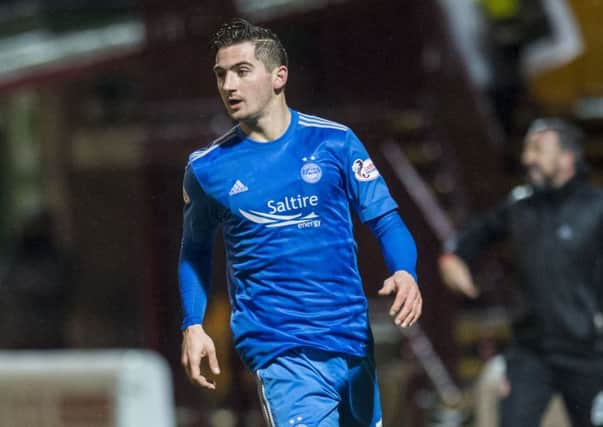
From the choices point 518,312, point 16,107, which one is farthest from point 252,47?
point 16,107

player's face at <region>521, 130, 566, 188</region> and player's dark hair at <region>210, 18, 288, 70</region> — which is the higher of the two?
player's dark hair at <region>210, 18, 288, 70</region>

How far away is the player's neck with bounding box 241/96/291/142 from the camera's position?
12.3 ft

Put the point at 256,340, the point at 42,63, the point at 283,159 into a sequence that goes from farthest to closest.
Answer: the point at 42,63 → the point at 256,340 → the point at 283,159

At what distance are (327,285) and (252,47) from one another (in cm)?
80

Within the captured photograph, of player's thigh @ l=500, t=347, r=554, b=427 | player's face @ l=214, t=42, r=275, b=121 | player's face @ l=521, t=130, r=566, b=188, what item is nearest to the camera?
player's face @ l=214, t=42, r=275, b=121

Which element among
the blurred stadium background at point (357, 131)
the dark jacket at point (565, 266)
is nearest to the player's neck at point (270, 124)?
the dark jacket at point (565, 266)

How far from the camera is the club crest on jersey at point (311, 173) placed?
12.5 feet

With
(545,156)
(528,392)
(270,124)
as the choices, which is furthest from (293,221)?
(528,392)

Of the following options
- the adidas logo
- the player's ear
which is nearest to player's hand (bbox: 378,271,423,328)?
the adidas logo

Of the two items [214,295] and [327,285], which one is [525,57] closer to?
[214,295]

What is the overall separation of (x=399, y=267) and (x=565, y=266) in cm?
282

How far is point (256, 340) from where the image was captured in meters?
4.11

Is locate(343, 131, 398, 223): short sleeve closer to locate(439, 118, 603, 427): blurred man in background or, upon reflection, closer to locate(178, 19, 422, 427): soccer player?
locate(178, 19, 422, 427): soccer player

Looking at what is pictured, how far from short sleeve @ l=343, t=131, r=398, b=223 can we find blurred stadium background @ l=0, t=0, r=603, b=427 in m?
3.64
